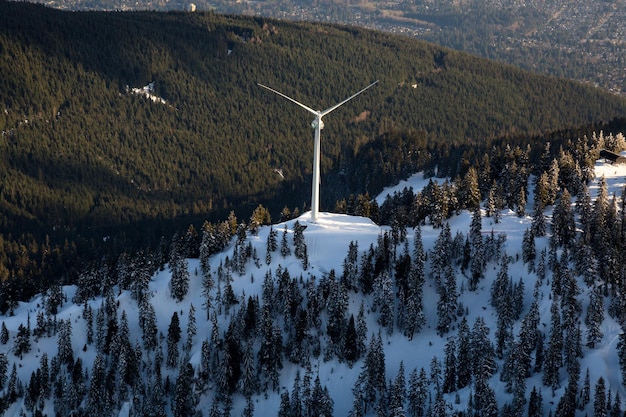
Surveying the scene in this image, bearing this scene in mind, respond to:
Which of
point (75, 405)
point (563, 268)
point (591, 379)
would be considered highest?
point (563, 268)

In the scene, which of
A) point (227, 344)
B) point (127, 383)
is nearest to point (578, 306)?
point (227, 344)

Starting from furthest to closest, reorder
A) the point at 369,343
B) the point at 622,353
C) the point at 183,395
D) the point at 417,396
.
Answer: the point at 369,343 < the point at 183,395 < the point at 417,396 < the point at 622,353

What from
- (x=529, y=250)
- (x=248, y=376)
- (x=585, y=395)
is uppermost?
(x=529, y=250)

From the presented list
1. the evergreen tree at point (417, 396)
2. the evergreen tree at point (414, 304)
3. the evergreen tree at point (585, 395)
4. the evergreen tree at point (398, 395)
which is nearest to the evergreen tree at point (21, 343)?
the evergreen tree at point (398, 395)

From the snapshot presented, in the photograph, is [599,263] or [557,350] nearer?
[557,350]

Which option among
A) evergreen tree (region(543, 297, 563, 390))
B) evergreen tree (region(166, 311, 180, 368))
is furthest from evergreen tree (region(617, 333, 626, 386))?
evergreen tree (region(166, 311, 180, 368))

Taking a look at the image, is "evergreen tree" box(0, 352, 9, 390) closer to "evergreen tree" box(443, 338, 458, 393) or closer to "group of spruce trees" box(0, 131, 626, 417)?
"group of spruce trees" box(0, 131, 626, 417)

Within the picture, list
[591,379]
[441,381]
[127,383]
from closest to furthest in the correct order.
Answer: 1. [591,379]
2. [441,381]
3. [127,383]

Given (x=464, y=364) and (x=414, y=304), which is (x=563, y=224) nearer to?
(x=414, y=304)

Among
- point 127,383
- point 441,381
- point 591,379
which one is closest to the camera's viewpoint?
point 591,379

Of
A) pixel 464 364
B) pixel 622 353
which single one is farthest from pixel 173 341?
pixel 622 353

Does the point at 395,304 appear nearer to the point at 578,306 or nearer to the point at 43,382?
the point at 578,306
